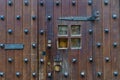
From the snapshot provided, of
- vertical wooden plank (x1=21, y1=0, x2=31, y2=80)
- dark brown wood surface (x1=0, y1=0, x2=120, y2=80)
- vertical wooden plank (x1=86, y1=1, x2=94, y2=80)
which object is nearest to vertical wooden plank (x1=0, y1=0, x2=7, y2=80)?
dark brown wood surface (x1=0, y1=0, x2=120, y2=80)

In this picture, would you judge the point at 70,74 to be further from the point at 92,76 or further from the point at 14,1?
the point at 14,1

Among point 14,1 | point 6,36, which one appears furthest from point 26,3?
point 6,36

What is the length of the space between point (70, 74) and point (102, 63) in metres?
0.26

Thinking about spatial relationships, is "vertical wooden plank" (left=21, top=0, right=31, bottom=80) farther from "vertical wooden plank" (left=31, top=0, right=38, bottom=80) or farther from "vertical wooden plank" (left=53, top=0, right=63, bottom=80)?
"vertical wooden plank" (left=53, top=0, right=63, bottom=80)

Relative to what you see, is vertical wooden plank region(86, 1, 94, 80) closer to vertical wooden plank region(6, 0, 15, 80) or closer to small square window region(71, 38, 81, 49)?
small square window region(71, 38, 81, 49)

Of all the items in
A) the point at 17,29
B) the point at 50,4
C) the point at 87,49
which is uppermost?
the point at 50,4

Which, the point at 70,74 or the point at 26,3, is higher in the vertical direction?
the point at 26,3

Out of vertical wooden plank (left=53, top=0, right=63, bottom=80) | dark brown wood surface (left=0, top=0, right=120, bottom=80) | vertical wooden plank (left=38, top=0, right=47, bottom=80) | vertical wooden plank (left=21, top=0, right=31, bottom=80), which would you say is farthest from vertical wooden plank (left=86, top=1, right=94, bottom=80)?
vertical wooden plank (left=21, top=0, right=31, bottom=80)

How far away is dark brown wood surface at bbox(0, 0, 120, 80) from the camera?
2.70 m

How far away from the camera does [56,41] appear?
8.89 feet

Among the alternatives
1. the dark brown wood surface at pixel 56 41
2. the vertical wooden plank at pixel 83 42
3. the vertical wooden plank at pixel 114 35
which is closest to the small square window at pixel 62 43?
the dark brown wood surface at pixel 56 41

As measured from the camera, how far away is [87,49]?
107 inches

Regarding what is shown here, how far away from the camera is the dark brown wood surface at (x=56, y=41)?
2703 millimetres

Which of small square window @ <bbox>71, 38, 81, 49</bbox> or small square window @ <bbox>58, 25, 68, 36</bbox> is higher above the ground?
small square window @ <bbox>58, 25, 68, 36</bbox>
